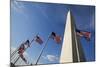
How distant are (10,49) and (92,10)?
1119 mm

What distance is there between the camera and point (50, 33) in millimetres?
2182

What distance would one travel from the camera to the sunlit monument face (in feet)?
6.78

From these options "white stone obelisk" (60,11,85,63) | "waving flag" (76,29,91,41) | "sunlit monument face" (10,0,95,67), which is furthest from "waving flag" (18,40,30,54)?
"waving flag" (76,29,91,41)

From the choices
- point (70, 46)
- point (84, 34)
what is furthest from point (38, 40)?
point (84, 34)

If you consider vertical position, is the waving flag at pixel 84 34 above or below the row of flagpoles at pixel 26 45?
above

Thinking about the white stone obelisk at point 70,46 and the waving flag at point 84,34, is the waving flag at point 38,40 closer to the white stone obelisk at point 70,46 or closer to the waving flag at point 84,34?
the white stone obelisk at point 70,46

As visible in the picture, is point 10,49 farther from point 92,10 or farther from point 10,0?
point 92,10

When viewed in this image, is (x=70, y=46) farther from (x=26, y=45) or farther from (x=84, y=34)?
(x=26, y=45)

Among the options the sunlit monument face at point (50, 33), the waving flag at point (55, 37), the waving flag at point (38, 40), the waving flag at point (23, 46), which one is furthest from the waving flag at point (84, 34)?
the waving flag at point (23, 46)

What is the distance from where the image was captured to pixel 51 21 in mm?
2191

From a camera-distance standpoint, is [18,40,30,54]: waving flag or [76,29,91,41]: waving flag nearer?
[18,40,30,54]: waving flag

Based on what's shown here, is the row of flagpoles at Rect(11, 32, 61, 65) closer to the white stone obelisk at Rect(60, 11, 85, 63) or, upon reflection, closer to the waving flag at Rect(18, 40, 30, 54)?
the waving flag at Rect(18, 40, 30, 54)

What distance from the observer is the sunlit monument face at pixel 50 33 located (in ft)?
6.78

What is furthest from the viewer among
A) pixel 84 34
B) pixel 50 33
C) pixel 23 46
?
pixel 84 34
